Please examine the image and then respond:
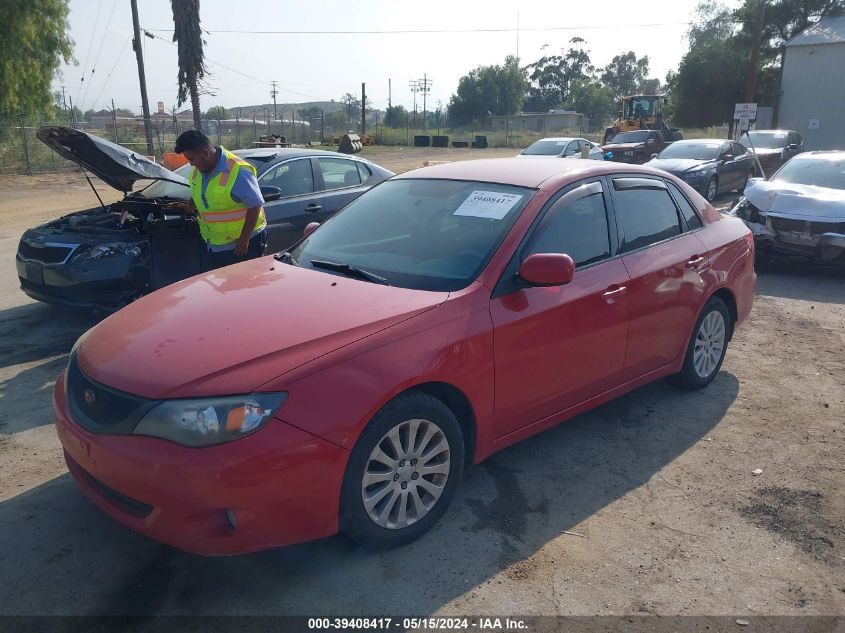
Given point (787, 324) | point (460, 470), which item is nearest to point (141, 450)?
point (460, 470)

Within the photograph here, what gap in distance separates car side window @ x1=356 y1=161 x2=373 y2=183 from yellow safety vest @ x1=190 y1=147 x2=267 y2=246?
319cm

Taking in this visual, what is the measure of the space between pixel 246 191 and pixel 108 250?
192cm

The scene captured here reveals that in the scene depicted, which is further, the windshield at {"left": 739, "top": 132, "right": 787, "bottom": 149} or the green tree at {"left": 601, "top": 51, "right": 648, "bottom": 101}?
the green tree at {"left": 601, "top": 51, "right": 648, "bottom": 101}

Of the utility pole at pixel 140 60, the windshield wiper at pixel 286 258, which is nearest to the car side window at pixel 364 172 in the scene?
the windshield wiper at pixel 286 258

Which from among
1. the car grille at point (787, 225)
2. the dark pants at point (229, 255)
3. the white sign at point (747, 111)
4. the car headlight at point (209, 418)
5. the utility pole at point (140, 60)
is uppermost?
the utility pole at point (140, 60)

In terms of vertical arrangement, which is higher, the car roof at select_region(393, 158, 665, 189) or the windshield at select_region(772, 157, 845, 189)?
the car roof at select_region(393, 158, 665, 189)

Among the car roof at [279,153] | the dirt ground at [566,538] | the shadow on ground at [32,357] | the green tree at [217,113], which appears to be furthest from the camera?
the green tree at [217,113]

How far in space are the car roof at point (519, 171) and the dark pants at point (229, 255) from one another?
151cm

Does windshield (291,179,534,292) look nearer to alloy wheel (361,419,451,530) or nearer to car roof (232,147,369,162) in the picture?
alloy wheel (361,419,451,530)

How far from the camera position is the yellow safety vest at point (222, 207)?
16.8 feet

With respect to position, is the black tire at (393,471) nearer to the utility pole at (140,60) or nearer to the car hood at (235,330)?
the car hood at (235,330)

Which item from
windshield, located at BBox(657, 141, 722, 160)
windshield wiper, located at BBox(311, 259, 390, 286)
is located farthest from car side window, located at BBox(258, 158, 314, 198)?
windshield, located at BBox(657, 141, 722, 160)

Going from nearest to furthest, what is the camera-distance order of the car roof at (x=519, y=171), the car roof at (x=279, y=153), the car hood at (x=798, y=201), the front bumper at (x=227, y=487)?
1. the front bumper at (x=227, y=487)
2. the car roof at (x=519, y=171)
3. the car roof at (x=279, y=153)
4. the car hood at (x=798, y=201)

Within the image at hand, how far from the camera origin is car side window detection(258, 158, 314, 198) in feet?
24.6
